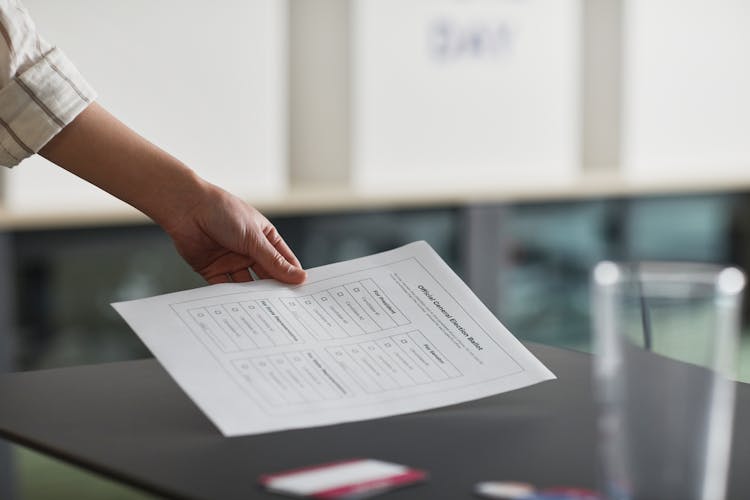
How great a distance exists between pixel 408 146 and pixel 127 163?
2.06 meters

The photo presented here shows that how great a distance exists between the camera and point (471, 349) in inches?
31.0

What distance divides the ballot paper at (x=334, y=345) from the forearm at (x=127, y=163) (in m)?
0.17

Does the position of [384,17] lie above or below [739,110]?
above

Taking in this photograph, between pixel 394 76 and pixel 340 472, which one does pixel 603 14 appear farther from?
pixel 340 472

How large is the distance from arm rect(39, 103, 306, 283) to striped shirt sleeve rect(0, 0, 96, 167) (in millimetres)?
24

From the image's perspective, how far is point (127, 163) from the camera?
0.96 meters

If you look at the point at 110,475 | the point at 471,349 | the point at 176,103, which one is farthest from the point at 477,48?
the point at 110,475

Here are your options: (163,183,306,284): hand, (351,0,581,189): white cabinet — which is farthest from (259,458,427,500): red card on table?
(351,0,581,189): white cabinet

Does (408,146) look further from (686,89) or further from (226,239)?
(226,239)

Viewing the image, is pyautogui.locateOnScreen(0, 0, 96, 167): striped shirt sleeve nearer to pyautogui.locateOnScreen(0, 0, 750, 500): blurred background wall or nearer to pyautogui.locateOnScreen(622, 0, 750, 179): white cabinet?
pyautogui.locateOnScreen(0, 0, 750, 500): blurred background wall

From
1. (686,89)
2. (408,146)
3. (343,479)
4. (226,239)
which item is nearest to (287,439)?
(343,479)

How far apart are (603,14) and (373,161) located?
899mm

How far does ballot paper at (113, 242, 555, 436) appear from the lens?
70 centimetres

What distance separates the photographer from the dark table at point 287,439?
0.58 metres
